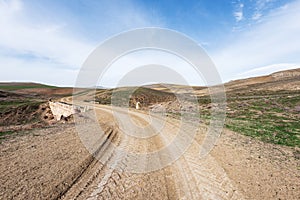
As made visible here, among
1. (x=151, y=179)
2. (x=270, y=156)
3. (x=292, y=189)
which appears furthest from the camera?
(x=270, y=156)

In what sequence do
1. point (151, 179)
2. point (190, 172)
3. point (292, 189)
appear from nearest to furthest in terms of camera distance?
point (292, 189)
point (151, 179)
point (190, 172)

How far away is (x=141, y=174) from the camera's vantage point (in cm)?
795

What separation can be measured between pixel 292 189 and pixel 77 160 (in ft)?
28.8

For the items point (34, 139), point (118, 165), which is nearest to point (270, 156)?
point (118, 165)

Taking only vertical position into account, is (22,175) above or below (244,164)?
above

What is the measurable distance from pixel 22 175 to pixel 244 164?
9.53m

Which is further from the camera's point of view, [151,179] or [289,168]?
[289,168]

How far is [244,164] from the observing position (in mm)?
9359

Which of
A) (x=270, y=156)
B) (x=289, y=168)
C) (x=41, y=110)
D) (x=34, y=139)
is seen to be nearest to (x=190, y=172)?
(x=289, y=168)

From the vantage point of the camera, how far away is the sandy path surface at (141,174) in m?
6.48

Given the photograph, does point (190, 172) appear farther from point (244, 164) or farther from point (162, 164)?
point (244, 164)

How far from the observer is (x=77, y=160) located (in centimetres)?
934

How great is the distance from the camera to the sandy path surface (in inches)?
255

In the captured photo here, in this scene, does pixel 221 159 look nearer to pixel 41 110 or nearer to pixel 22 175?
pixel 22 175
